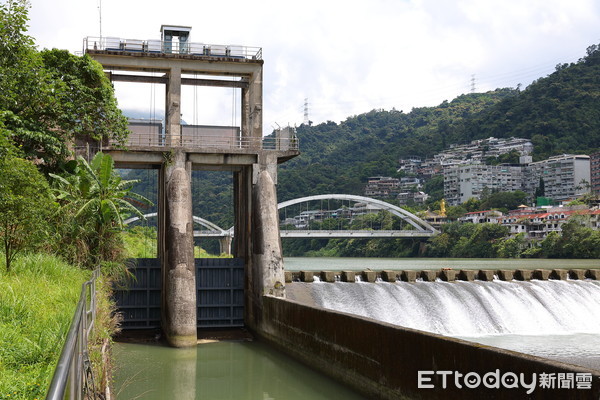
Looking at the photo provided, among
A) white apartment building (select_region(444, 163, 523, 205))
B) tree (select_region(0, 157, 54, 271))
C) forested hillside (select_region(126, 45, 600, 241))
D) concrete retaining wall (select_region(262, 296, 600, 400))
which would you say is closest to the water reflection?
concrete retaining wall (select_region(262, 296, 600, 400))

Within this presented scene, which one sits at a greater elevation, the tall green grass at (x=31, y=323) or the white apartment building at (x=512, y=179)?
the white apartment building at (x=512, y=179)

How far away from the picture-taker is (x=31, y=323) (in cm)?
627

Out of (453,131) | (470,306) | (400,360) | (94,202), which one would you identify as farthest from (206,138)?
(453,131)

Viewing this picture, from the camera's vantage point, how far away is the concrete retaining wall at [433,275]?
20031 millimetres

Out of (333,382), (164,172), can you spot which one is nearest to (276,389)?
(333,382)

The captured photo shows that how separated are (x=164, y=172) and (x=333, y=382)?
9.64 m

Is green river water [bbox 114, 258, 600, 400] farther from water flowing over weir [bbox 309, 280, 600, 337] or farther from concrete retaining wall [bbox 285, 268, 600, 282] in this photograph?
concrete retaining wall [bbox 285, 268, 600, 282]

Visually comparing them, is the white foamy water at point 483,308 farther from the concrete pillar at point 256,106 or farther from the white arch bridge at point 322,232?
the white arch bridge at point 322,232

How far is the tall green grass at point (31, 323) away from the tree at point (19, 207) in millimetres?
466

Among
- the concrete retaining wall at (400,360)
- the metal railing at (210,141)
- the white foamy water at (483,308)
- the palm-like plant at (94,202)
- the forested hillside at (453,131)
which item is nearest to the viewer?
the concrete retaining wall at (400,360)

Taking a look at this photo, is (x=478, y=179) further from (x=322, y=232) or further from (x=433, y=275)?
(x=433, y=275)

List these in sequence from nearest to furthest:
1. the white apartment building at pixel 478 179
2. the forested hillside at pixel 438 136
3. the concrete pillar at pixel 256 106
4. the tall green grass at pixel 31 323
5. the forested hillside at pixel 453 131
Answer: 1. the tall green grass at pixel 31 323
2. the concrete pillar at pixel 256 106
3. the forested hillside at pixel 438 136
4. the forested hillside at pixel 453 131
5. the white apartment building at pixel 478 179

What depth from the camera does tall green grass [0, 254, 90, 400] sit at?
14.4 ft

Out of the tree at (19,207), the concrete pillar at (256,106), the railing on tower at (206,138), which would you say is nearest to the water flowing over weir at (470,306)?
the railing on tower at (206,138)
